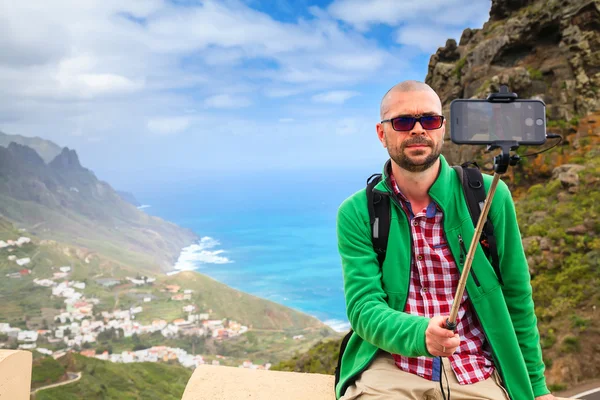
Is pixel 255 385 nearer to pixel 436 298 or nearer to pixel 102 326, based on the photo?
pixel 436 298

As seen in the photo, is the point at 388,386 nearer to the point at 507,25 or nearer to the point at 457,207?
the point at 457,207

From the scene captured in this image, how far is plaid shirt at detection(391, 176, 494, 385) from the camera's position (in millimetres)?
2176

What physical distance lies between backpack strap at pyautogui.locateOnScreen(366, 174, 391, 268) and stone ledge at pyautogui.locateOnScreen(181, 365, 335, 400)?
935 millimetres

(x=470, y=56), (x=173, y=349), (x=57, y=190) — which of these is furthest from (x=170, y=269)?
(x=470, y=56)

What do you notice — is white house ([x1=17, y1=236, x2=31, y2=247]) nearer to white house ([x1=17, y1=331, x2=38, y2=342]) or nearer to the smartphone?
white house ([x1=17, y1=331, x2=38, y2=342])

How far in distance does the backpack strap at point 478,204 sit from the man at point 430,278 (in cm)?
3

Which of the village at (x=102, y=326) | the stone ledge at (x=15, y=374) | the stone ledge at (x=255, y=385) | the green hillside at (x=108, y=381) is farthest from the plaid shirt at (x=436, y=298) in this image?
the village at (x=102, y=326)

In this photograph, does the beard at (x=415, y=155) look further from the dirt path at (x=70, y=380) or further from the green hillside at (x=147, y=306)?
the green hillside at (x=147, y=306)

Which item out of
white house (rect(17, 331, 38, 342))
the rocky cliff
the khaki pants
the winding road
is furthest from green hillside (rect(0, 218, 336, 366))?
the khaki pants

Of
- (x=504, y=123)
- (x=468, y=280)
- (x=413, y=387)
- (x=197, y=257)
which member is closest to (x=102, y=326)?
(x=413, y=387)

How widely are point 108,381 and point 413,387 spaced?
30637 millimetres

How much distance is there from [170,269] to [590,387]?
139 m

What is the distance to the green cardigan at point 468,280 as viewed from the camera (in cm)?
215

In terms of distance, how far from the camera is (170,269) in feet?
457
